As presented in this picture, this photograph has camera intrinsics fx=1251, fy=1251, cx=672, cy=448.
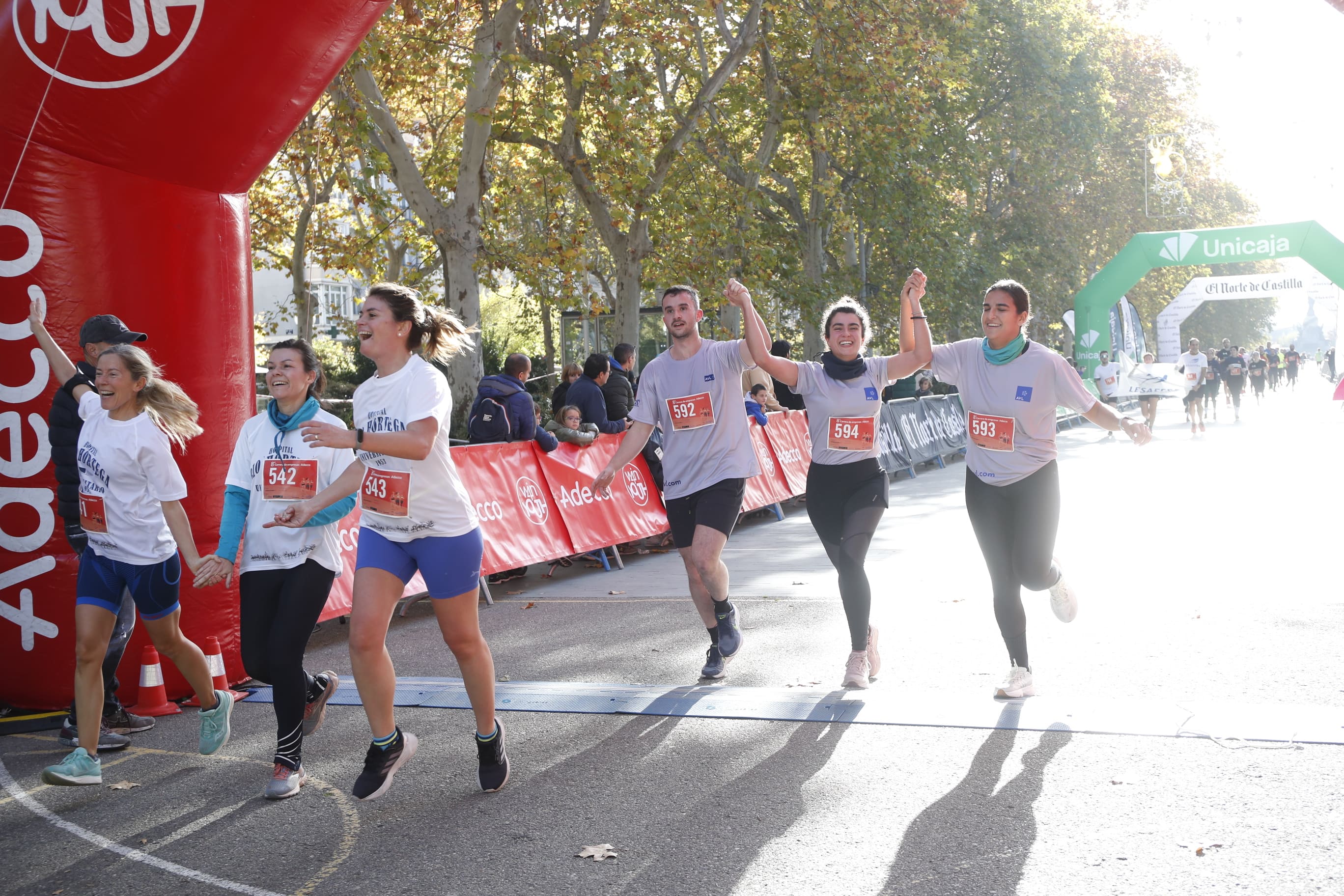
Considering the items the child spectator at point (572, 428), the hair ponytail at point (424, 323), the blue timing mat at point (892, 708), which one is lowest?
the blue timing mat at point (892, 708)

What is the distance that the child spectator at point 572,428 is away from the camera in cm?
1117

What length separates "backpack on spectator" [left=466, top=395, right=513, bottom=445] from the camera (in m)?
10.6

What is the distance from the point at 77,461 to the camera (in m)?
5.47

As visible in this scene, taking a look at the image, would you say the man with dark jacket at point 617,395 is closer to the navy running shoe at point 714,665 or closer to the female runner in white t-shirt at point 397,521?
the navy running shoe at point 714,665

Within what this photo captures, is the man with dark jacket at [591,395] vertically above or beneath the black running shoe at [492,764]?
above

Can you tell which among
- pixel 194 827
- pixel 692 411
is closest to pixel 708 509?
pixel 692 411

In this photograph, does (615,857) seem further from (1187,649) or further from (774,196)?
(774,196)

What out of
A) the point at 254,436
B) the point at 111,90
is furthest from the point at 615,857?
the point at 111,90

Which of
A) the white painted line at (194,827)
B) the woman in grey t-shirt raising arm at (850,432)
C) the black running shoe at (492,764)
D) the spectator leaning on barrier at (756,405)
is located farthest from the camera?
the spectator leaning on barrier at (756,405)

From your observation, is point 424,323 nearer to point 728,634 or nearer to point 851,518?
point 851,518

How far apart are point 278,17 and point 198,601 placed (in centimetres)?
300

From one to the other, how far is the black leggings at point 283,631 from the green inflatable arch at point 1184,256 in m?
32.5

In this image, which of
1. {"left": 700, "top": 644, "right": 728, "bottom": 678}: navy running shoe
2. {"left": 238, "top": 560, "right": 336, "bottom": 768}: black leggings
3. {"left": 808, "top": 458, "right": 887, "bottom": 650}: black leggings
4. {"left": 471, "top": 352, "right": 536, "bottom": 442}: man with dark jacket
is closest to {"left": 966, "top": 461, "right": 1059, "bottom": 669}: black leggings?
{"left": 808, "top": 458, "right": 887, "bottom": 650}: black leggings

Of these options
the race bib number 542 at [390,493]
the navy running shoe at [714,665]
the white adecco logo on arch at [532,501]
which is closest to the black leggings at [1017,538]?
the navy running shoe at [714,665]
